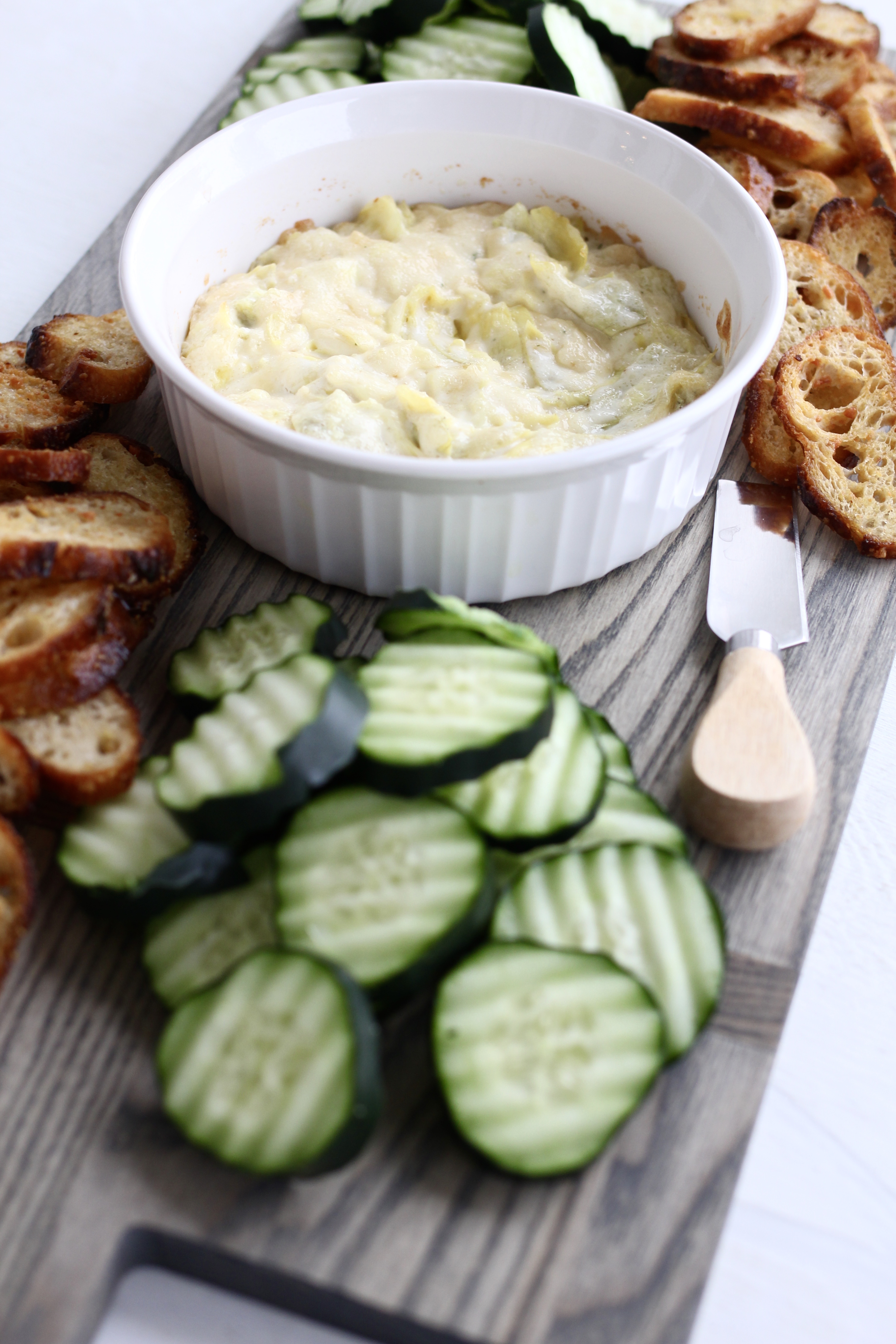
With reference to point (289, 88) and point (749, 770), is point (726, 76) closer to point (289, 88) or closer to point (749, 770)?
point (289, 88)

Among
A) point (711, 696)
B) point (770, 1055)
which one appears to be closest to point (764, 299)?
point (711, 696)

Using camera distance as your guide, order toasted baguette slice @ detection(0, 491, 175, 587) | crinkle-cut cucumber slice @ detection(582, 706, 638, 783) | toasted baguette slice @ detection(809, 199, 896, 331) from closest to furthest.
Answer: crinkle-cut cucumber slice @ detection(582, 706, 638, 783) → toasted baguette slice @ detection(0, 491, 175, 587) → toasted baguette slice @ detection(809, 199, 896, 331)

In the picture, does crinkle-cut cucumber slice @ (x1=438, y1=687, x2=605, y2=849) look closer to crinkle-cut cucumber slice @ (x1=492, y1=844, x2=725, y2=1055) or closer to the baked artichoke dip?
crinkle-cut cucumber slice @ (x1=492, y1=844, x2=725, y2=1055)

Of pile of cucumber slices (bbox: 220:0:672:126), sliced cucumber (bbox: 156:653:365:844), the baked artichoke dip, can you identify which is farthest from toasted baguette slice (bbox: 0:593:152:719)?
pile of cucumber slices (bbox: 220:0:672:126)

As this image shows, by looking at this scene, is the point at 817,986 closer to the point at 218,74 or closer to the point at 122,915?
the point at 122,915

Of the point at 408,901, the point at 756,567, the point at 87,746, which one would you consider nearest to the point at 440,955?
the point at 408,901
